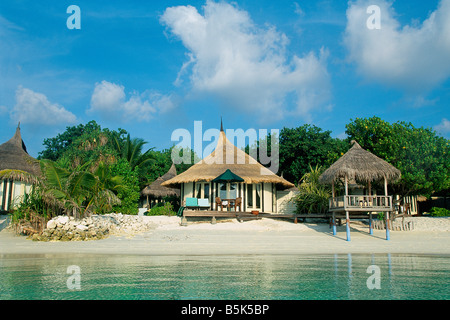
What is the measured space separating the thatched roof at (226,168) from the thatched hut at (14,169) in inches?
266

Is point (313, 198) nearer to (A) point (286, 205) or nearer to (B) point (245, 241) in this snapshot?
(A) point (286, 205)

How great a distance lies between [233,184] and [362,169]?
7212 mm

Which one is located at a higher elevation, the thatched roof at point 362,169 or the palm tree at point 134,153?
the palm tree at point 134,153

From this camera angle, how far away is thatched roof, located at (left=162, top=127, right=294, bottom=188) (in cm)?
1797

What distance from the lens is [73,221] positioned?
1159cm

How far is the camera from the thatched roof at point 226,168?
17967 millimetres

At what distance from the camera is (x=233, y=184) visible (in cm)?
1836

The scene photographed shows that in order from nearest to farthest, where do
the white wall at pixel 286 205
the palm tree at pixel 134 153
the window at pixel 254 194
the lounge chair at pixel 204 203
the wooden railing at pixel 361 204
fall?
the wooden railing at pixel 361 204 < the lounge chair at pixel 204 203 < the window at pixel 254 194 < the white wall at pixel 286 205 < the palm tree at pixel 134 153

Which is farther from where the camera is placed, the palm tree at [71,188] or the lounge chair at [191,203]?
the lounge chair at [191,203]

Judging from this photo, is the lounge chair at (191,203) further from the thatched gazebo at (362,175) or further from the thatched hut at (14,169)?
the thatched hut at (14,169)

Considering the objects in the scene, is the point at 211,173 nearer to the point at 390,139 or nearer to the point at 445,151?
the point at 390,139

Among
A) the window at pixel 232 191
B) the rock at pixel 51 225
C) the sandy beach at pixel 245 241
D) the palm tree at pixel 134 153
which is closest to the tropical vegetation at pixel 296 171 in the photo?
the palm tree at pixel 134 153

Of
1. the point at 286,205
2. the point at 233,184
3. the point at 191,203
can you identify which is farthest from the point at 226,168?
the point at 286,205
